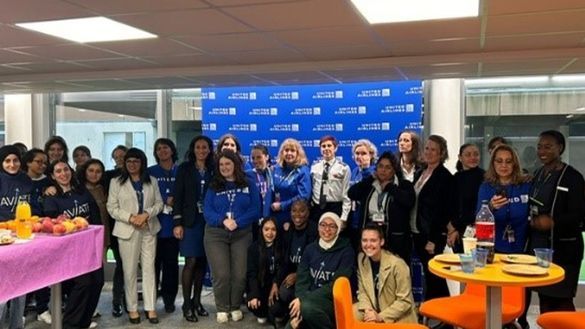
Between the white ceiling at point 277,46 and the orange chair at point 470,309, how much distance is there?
5.22ft

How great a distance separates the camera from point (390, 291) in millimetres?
3213

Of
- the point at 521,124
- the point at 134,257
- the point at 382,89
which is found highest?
the point at 382,89

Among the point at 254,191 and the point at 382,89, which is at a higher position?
the point at 382,89

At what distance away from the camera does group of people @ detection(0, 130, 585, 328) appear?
3.34m

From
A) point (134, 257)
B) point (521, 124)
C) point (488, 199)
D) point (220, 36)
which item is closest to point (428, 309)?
point (488, 199)

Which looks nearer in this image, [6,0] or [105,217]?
[6,0]

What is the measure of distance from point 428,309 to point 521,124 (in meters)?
3.28

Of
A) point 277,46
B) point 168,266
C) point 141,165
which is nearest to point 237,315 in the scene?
point 168,266

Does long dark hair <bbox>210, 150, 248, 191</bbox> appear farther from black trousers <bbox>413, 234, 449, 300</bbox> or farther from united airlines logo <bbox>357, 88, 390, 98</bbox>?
united airlines logo <bbox>357, 88, 390, 98</bbox>

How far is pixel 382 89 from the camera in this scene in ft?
17.9

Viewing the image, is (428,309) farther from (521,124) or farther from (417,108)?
(521,124)

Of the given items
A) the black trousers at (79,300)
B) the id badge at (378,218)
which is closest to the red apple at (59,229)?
the black trousers at (79,300)

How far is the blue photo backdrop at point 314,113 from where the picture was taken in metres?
5.41

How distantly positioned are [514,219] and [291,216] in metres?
1.69
